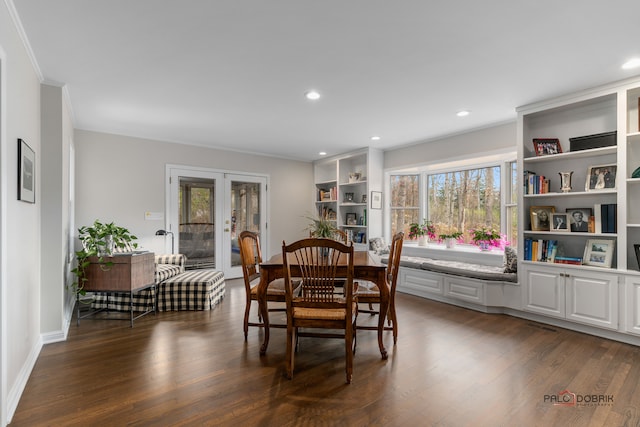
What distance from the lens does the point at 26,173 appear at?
7.39 feet

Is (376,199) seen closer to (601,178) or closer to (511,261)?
(511,261)

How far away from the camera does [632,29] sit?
2117 mm

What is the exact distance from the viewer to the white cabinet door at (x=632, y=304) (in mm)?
2830

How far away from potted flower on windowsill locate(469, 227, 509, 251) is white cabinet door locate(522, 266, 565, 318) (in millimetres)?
850

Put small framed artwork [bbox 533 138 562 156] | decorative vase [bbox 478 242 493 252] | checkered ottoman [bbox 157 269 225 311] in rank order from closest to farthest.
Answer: small framed artwork [bbox 533 138 562 156]
checkered ottoman [bbox 157 269 225 311]
decorative vase [bbox 478 242 493 252]

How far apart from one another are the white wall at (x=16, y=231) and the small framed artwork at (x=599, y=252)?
465 cm

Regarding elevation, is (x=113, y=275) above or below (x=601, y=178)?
below

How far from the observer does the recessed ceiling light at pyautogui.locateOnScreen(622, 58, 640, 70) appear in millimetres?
2553

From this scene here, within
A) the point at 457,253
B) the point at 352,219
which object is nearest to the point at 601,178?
the point at 457,253

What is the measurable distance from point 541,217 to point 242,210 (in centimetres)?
465

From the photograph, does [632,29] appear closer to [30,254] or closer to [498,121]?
[498,121]

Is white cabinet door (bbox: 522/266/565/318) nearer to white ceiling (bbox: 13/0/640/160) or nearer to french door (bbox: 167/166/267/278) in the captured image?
white ceiling (bbox: 13/0/640/160)

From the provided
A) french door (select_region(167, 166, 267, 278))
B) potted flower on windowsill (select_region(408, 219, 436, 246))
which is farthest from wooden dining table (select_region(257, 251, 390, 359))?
french door (select_region(167, 166, 267, 278))

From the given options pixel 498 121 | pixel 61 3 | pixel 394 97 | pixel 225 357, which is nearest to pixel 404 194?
pixel 498 121
